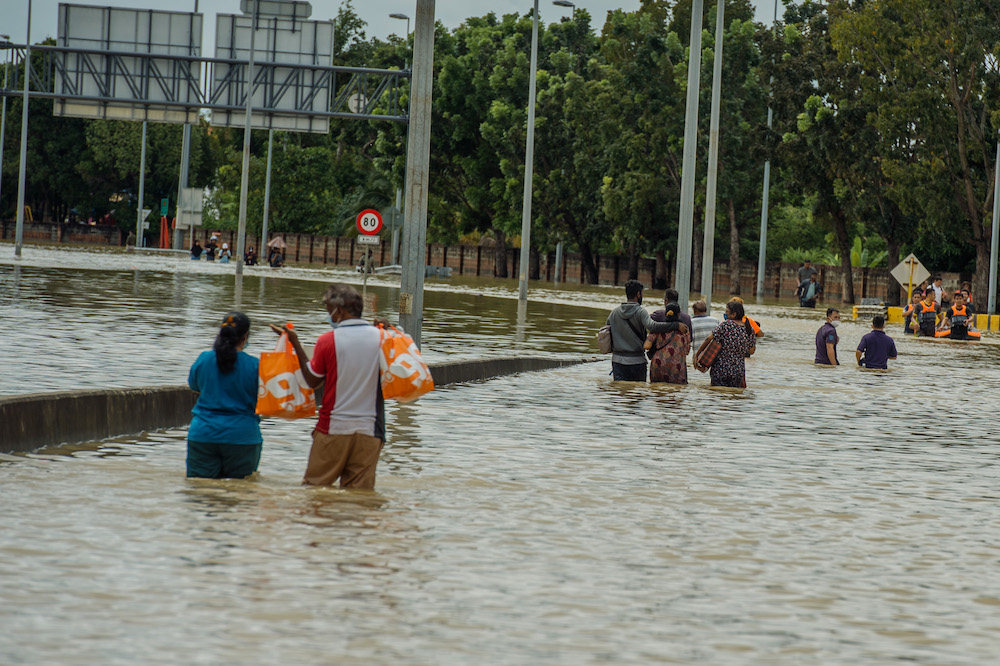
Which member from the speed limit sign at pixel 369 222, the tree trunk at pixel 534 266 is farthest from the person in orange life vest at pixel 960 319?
the tree trunk at pixel 534 266

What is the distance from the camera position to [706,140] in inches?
2719

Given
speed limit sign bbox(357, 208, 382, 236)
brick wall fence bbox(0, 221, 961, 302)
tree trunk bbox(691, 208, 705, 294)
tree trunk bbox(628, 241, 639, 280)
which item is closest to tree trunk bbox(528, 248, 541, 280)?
brick wall fence bbox(0, 221, 961, 302)

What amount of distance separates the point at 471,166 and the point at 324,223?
27.7 m

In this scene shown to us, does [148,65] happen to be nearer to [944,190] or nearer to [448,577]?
[944,190]

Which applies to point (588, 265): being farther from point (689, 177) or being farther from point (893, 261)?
point (689, 177)

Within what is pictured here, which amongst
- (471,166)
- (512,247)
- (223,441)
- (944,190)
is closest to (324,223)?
(512,247)

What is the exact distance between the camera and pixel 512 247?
9525 cm

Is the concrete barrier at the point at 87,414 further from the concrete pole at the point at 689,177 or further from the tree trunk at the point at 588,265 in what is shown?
the tree trunk at the point at 588,265

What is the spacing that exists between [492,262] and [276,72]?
37.1 metres

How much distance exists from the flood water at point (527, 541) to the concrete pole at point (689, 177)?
35.5 ft

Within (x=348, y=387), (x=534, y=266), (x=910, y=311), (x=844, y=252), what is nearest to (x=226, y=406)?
(x=348, y=387)

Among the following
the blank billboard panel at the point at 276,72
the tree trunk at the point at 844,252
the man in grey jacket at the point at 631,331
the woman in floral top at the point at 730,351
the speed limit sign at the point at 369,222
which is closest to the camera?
the man in grey jacket at the point at 631,331

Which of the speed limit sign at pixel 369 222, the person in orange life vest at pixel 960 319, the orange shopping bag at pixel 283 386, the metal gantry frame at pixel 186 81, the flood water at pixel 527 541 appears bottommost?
the flood water at pixel 527 541

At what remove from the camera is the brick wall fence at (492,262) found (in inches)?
A: 2820
